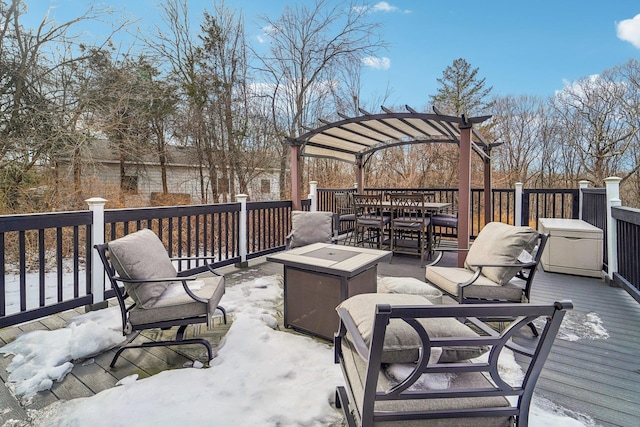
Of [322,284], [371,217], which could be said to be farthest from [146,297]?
[371,217]

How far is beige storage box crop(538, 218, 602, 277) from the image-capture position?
438cm

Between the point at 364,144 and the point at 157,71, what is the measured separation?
664 centimetres

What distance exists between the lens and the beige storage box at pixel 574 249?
4383 millimetres

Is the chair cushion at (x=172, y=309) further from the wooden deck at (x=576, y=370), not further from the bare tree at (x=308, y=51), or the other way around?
the bare tree at (x=308, y=51)

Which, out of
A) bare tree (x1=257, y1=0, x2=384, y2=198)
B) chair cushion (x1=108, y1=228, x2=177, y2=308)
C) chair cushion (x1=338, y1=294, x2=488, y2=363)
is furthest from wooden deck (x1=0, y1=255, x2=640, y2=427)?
bare tree (x1=257, y1=0, x2=384, y2=198)

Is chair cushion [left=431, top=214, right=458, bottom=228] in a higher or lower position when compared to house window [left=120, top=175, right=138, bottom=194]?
lower

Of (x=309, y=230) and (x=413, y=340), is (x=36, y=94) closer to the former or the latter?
(x=309, y=230)

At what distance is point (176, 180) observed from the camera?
11.1 m

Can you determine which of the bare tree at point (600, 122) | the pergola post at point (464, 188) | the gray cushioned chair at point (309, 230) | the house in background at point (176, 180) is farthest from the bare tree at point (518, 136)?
the gray cushioned chair at point (309, 230)

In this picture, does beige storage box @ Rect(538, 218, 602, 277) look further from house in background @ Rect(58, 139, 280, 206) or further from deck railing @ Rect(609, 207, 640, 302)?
house in background @ Rect(58, 139, 280, 206)

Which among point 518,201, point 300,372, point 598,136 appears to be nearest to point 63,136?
point 300,372

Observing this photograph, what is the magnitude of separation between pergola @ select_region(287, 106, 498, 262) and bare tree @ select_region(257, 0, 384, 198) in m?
3.60

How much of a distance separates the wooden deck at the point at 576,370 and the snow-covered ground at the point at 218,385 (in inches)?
3.4

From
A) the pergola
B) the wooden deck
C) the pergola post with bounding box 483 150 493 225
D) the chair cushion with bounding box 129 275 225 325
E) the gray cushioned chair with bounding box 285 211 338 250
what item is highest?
the pergola
